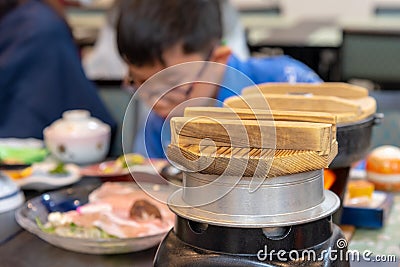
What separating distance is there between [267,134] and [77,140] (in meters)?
1.02

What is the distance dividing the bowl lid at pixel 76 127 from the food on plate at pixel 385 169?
28.9 inches

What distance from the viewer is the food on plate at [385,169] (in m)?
1.30

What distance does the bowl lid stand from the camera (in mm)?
1689

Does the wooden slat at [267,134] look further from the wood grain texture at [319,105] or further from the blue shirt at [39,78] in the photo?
the blue shirt at [39,78]

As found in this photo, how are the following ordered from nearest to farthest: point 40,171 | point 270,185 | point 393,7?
point 270,185 < point 40,171 < point 393,7

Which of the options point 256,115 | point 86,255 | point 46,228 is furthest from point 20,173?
point 256,115

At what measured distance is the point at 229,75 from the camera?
3.29ft

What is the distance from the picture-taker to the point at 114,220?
108 centimetres

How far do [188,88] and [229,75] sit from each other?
12cm

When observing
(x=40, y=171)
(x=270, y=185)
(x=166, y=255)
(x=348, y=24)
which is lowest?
(x=348, y=24)

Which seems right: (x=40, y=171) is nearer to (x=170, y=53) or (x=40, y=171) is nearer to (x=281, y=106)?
(x=170, y=53)

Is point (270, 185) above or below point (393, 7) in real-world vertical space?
above

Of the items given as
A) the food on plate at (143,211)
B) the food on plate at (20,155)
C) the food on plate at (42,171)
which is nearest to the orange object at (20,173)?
the food on plate at (42,171)

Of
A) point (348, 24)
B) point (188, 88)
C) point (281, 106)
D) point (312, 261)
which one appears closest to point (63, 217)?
point (188, 88)
